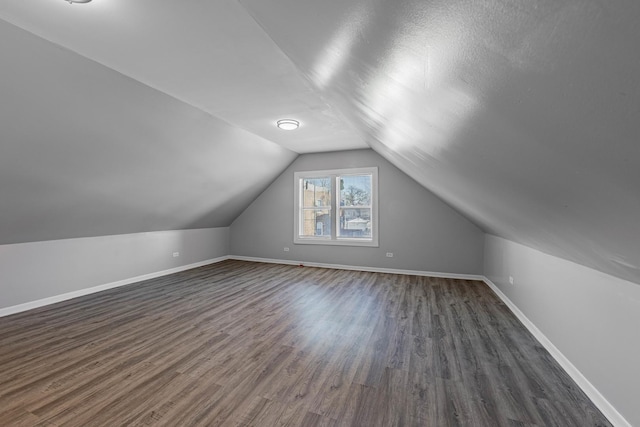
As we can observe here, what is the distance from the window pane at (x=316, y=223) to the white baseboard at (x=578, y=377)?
3.77 meters

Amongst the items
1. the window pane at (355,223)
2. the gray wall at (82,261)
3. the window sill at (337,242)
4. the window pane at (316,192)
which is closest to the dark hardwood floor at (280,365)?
the gray wall at (82,261)

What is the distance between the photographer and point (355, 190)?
6.14m

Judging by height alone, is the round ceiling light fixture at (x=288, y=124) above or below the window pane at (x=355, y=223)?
above

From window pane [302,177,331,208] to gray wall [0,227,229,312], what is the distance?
260cm

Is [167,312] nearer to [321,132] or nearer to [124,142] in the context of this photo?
[124,142]

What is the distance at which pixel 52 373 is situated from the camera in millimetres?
2188

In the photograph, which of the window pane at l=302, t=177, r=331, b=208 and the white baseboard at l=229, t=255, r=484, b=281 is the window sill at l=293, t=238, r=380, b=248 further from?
the window pane at l=302, t=177, r=331, b=208

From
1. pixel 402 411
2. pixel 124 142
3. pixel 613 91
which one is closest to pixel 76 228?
pixel 124 142

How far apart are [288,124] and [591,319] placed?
3701mm

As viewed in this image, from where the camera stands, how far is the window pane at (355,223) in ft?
19.8

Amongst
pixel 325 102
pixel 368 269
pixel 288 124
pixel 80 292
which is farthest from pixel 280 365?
pixel 368 269

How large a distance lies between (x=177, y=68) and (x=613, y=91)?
2.87 meters

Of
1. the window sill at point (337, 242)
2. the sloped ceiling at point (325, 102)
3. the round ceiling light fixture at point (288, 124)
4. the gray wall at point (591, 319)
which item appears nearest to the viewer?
the sloped ceiling at point (325, 102)

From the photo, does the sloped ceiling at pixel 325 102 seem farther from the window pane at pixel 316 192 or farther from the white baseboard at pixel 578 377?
the window pane at pixel 316 192
